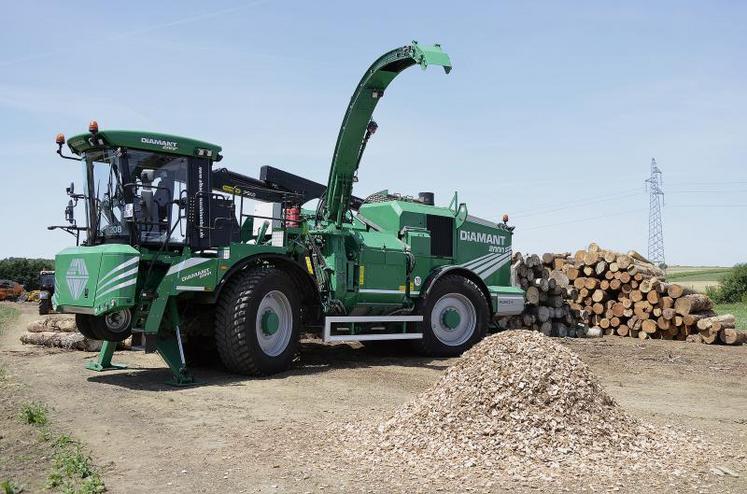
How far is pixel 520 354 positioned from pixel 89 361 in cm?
732

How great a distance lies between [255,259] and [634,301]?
10.3 metres

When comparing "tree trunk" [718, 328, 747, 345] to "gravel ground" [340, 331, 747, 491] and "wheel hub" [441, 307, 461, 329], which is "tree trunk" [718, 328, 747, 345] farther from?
"gravel ground" [340, 331, 747, 491]

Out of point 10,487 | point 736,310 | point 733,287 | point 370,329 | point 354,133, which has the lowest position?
point 10,487

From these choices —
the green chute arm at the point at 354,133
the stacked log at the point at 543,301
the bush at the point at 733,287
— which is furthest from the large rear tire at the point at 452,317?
the bush at the point at 733,287

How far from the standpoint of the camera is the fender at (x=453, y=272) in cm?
1241

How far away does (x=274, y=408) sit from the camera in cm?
775

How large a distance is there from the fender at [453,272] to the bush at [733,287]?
23981mm

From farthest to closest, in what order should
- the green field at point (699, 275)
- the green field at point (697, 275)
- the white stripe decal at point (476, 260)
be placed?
the green field at point (699, 275)
the green field at point (697, 275)
the white stripe decal at point (476, 260)

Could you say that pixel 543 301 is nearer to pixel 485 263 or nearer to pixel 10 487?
pixel 485 263

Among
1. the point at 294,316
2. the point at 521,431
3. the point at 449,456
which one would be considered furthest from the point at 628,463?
the point at 294,316

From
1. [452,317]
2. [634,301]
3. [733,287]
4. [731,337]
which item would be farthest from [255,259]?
[733,287]

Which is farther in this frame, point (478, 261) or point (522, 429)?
point (478, 261)

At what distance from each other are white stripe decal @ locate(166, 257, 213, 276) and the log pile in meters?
10.6

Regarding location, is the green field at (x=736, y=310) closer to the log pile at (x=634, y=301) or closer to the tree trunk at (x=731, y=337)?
the tree trunk at (x=731, y=337)
